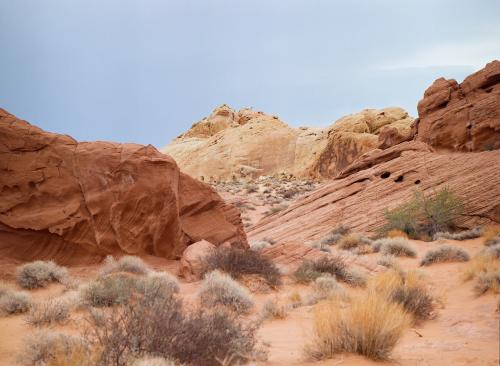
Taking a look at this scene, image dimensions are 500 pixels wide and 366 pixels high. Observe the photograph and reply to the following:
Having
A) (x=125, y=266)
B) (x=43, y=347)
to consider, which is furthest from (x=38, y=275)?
(x=43, y=347)

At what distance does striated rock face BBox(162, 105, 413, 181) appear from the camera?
38.0m

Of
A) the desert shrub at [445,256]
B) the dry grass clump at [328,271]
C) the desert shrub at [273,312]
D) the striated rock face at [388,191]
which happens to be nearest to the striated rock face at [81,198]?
the dry grass clump at [328,271]

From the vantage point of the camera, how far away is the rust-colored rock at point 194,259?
31.4ft

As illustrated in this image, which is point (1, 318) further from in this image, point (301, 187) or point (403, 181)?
point (301, 187)

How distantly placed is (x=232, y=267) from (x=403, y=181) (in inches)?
484

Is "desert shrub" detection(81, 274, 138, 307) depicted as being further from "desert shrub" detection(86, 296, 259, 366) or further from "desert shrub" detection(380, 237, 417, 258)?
"desert shrub" detection(380, 237, 417, 258)

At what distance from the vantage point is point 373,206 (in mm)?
18391

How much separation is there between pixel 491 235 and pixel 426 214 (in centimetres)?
345

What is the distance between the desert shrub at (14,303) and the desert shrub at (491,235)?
1230 cm

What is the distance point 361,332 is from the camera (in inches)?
152

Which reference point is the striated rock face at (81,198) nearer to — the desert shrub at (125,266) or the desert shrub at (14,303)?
the desert shrub at (125,266)

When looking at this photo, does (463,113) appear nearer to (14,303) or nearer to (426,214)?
(426,214)

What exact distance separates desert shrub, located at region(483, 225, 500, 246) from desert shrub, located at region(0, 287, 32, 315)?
40.4 ft

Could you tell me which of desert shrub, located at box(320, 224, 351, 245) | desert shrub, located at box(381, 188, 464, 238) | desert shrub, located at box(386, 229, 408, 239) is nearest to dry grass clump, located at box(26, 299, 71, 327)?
desert shrub, located at box(320, 224, 351, 245)
